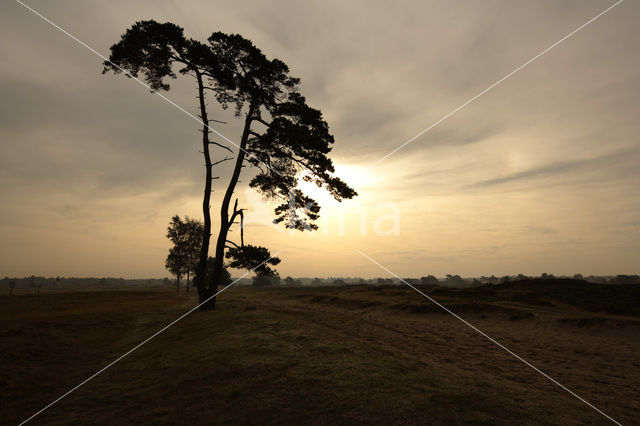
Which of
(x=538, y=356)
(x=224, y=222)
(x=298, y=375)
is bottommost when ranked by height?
(x=538, y=356)

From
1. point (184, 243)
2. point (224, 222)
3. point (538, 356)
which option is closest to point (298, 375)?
point (538, 356)

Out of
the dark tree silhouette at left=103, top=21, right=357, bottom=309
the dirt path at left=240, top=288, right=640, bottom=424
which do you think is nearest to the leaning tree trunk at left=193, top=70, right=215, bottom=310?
the dark tree silhouette at left=103, top=21, right=357, bottom=309

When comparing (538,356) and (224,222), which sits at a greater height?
(224,222)

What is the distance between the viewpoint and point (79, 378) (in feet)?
28.8

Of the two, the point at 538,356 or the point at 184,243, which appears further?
the point at 184,243

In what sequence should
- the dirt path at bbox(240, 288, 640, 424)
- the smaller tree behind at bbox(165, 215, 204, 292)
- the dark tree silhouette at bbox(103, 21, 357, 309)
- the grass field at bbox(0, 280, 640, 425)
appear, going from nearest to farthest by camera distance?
the grass field at bbox(0, 280, 640, 425) → the dirt path at bbox(240, 288, 640, 424) → the dark tree silhouette at bbox(103, 21, 357, 309) → the smaller tree behind at bbox(165, 215, 204, 292)

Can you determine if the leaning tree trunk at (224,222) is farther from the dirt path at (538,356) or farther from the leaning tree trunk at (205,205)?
the dirt path at (538,356)

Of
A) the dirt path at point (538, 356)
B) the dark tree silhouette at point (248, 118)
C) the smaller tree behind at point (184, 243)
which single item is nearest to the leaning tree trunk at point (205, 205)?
the dark tree silhouette at point (248, 118)

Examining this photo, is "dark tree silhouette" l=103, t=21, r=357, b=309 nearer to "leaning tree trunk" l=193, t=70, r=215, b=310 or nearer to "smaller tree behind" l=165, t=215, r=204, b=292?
"leaning tree trunk" l=193, t=70, r=215, b=310

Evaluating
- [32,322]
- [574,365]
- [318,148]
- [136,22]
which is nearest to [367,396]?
[574,365]

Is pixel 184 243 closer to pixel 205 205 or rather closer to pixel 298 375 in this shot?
pixel 205 205

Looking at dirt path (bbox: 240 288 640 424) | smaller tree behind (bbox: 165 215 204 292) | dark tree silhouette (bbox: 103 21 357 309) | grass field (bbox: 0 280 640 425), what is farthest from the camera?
smaller tree behind (bbox: 165 215 204 292)

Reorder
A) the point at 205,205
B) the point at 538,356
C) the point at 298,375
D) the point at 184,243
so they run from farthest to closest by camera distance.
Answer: the point at 184,243 → the point at 205,205 → the point at 538,356 → the point at 298,375

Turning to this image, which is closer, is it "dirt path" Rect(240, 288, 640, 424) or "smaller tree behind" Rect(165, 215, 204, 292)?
"dirt path" Rect(240, 288, 640, 424)
